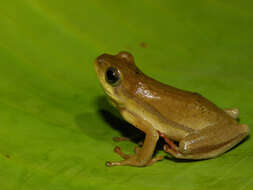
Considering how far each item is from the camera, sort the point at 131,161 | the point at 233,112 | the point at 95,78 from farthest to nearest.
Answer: the point at 95,78 < the point at 233,112 < the point at 131,161

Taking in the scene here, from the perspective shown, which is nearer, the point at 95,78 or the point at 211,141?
the point at 211,141

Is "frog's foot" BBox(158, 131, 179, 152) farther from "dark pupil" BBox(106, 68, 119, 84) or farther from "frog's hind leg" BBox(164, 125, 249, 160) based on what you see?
"dark pupil" BBox(106, 68, 119, 84)

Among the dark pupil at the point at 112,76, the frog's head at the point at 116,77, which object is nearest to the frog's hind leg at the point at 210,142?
the frog's head at the point at 116,77

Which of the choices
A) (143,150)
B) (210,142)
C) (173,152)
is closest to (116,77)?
(143,150)

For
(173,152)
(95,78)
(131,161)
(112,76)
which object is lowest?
(131,161)

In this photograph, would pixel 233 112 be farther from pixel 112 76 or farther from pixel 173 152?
pixel 112 76

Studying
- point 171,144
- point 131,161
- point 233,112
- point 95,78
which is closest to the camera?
point 131,161

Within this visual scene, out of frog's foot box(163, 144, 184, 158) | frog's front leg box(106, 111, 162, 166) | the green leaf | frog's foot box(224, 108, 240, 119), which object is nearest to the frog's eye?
frog's front leg box(106, 111, 162, 166)

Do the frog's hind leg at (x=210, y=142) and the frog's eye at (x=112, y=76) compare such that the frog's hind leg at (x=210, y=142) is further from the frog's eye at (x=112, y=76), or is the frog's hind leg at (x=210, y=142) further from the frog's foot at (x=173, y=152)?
the frog's eye at (x=112, y=76)
